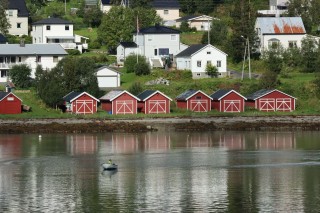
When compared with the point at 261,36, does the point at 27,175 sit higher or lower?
lower

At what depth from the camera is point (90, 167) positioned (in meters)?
49.1

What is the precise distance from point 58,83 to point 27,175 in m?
Result: 27.4

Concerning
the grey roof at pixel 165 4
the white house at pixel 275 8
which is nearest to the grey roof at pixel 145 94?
the white house at pixel 275 8

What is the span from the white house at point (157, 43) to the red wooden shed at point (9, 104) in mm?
17874

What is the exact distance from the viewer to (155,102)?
7156cm

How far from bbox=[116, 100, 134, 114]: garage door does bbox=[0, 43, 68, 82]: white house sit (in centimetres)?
1245

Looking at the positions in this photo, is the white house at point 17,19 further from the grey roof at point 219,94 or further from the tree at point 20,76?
the grey roof at point 219,94

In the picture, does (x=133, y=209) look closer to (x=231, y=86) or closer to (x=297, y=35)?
(x=231, y=86)

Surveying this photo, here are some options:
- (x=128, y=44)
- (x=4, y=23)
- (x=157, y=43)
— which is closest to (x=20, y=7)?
(x=4, y=23)

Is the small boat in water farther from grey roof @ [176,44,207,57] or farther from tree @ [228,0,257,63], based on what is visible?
tree @ [228,0,257,63]

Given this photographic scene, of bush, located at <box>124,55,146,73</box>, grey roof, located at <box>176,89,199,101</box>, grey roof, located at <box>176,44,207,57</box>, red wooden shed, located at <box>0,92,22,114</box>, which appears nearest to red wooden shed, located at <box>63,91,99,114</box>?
red wooden shed, located at <box>0,92,22,114</box>

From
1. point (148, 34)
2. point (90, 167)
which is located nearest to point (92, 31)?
point (148, 34)

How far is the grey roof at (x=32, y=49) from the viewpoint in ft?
271

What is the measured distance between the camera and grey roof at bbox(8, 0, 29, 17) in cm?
9604
